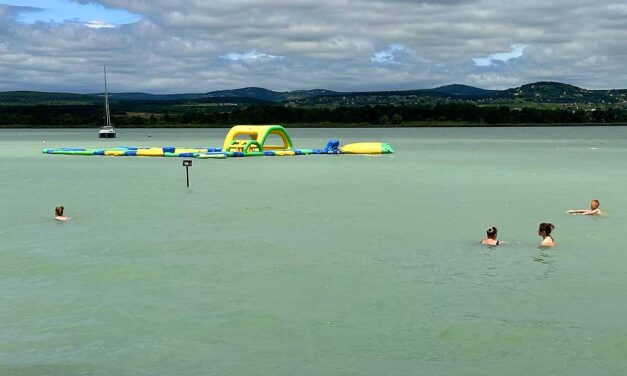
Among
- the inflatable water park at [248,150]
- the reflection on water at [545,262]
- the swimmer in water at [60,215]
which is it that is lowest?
the inflatable water park at [248,150]

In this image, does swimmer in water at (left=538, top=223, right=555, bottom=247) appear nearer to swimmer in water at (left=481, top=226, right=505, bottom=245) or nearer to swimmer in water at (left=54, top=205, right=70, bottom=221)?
swimmer in water at (left=481, top=226, right=505, bottom=245)

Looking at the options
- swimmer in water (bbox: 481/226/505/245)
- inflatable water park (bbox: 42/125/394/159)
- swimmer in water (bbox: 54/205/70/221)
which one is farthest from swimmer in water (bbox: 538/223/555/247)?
inflatable water park (bbox: 42/125/394/159)

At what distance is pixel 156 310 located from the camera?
1459 cm

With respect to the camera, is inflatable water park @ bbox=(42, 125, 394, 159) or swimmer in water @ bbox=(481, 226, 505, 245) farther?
inflatable water park @ bbox=(42, 125, 394, 159)

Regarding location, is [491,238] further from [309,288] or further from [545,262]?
[309,288]

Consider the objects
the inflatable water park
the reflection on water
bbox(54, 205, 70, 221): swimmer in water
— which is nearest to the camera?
the reflection on water

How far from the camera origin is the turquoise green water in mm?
11898

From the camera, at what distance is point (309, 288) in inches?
645

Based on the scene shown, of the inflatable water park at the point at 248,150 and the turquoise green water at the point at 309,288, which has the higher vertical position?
the turquoise green water at the point at 309,288

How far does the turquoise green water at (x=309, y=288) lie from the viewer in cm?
1190

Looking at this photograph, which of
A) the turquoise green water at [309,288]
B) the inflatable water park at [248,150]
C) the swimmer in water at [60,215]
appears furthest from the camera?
→ the inflatable water park at [248,150]

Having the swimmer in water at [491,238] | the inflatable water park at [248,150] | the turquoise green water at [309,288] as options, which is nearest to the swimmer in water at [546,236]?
the turquoise green water at [309,288]

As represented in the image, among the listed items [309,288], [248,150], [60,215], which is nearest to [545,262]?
[309,288]

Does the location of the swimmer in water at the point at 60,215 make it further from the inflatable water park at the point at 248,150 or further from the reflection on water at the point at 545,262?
the inflatable water park at the point at 248,150
